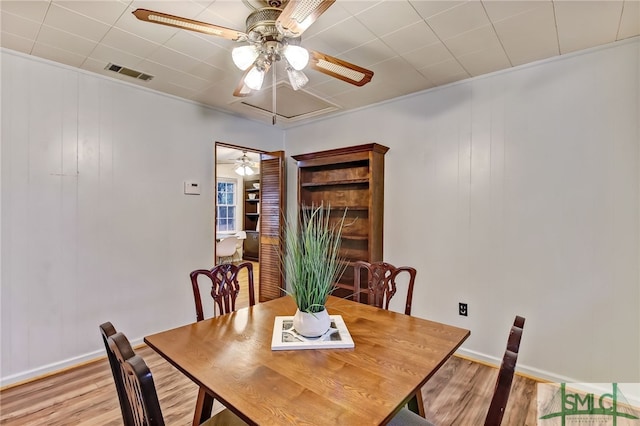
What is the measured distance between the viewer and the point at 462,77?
2.70 m

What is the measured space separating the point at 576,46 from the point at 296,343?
2.66 meters

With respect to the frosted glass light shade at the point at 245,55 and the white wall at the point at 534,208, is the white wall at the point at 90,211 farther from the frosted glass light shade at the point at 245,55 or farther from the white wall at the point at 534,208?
the white wall at the point at 534,208

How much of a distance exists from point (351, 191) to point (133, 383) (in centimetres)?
294

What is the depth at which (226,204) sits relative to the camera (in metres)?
8.15

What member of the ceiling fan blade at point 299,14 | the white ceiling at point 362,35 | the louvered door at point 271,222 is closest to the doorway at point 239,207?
the louvered door at point 271,222

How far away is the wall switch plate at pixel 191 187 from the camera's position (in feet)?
10.7

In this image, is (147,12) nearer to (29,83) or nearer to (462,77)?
(29,83)

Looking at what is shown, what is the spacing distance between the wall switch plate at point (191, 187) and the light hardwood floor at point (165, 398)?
1.63 m

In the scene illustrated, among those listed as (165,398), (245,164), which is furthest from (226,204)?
(165,398)

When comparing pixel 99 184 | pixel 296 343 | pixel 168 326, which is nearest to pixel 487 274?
pixel 296 343

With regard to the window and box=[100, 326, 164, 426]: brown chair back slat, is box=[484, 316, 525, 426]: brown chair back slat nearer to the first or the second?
box=[100, 326, 164, 426]: brown chair back slat

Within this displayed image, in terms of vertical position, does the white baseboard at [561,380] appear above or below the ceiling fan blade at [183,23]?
below

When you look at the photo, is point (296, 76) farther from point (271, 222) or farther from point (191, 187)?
point (271, 222)

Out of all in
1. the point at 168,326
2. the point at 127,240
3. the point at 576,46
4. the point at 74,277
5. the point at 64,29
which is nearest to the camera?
the point at 64,29
